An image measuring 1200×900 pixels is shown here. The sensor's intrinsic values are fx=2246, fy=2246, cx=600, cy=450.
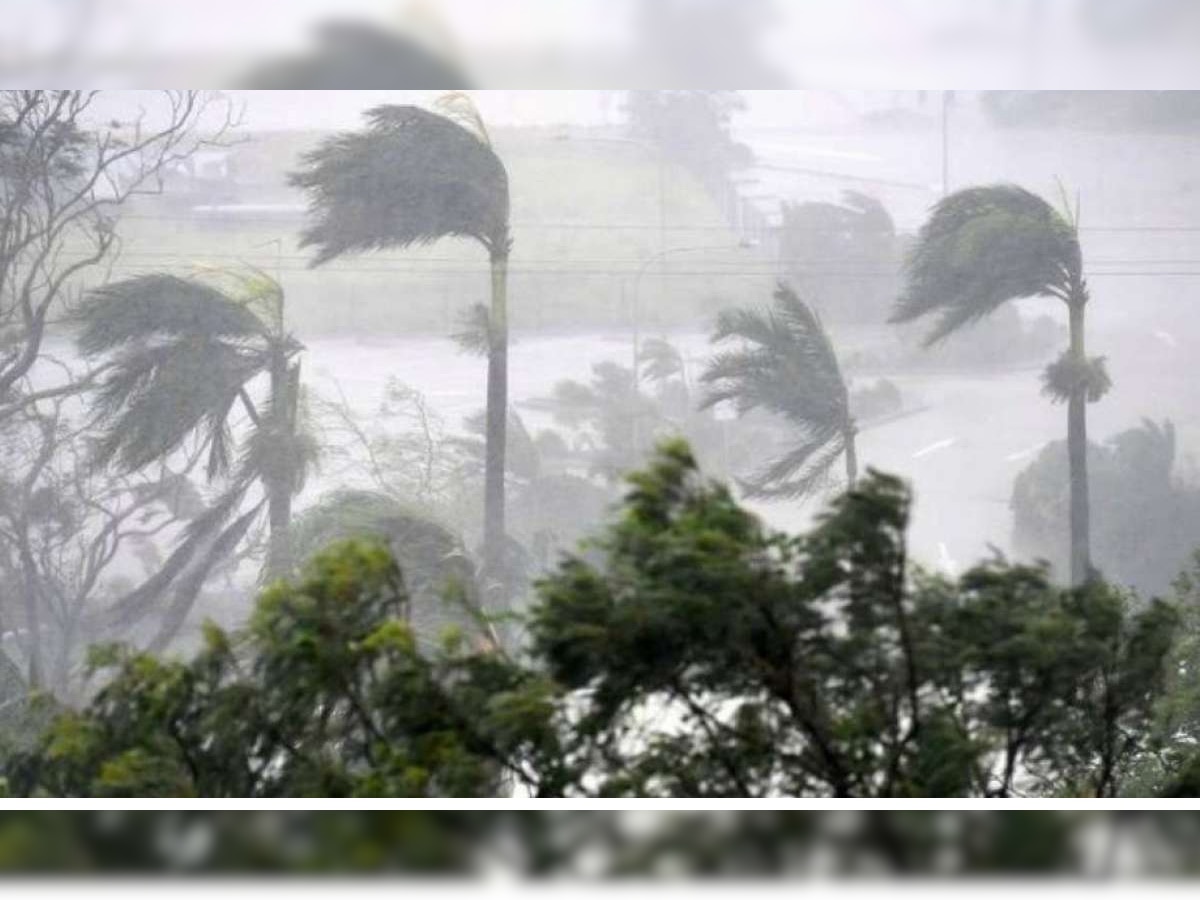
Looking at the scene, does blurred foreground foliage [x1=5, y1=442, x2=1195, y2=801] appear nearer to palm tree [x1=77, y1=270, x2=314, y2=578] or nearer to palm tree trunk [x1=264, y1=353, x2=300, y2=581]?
palm tree trunk [x1=264, y1=353, x2=300, y2=581]

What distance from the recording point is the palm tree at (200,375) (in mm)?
5598

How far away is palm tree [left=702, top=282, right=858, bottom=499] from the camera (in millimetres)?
5582

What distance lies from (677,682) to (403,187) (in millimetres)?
1409

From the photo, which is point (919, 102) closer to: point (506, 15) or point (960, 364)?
point (960, 364)

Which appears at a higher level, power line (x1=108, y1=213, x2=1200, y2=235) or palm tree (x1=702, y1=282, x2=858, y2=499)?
power line (x1=108, y1=213, x2=1200, y2=235)

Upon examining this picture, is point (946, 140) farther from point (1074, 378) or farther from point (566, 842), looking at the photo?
point (566, 842)

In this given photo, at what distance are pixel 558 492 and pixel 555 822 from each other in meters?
0.82

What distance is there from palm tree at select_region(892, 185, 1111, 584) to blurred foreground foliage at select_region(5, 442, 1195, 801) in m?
0.41

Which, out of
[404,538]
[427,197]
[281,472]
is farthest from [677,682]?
[427,197]

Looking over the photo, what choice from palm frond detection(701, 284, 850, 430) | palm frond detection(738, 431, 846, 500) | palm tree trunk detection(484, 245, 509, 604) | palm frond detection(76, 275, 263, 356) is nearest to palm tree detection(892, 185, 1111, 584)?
palm frond detection(701, 284, 850, 430)

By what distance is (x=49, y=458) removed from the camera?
221 inches

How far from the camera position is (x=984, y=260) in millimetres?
5629

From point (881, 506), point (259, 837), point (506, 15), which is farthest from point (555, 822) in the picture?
point (506, 15)

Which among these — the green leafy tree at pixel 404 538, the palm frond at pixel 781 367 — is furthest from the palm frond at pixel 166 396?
the palm frond at pixel 781 367
